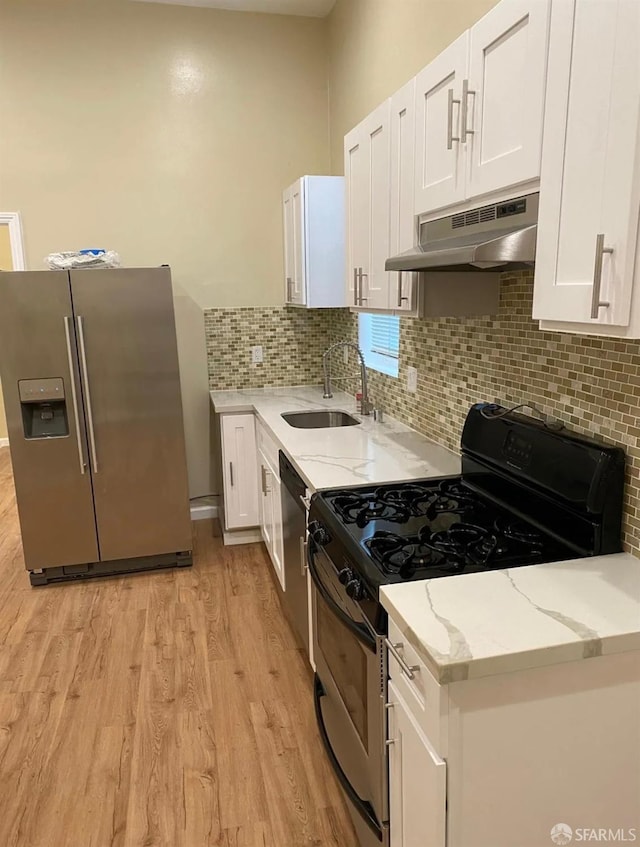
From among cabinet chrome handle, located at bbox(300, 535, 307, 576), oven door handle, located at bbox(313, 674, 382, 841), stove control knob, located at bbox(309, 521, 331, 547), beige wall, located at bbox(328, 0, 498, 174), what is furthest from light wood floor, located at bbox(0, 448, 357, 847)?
beige wall, located at bbox(328, 0, 498, 174)

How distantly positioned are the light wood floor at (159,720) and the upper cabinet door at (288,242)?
5.89ft

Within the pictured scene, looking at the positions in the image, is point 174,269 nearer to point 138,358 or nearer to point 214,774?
point 138,358

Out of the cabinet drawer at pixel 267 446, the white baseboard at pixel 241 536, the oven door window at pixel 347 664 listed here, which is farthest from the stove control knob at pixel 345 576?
the white baseboard at pixel 241 536

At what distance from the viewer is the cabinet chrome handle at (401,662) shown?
3.99ft

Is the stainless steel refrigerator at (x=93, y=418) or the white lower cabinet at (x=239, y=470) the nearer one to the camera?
the stainless steel refrigerator at (x=93, y=418)

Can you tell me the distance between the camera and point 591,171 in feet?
3.64

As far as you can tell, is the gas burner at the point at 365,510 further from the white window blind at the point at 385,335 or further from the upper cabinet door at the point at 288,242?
the upper cabinet door at the point at 288,242

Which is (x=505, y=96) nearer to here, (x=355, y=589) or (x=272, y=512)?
(x=355, y=589)

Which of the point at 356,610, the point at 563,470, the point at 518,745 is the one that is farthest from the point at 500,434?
the point at 518,745

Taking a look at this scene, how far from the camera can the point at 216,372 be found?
408 cm

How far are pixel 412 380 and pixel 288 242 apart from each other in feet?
4.99

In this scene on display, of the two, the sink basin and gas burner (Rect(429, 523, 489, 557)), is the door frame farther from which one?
gas burner (Rect(429, 523, 489, 557))

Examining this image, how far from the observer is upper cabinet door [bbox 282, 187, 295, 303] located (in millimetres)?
3646

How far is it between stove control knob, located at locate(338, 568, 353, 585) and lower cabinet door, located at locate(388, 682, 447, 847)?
0.27 metres
